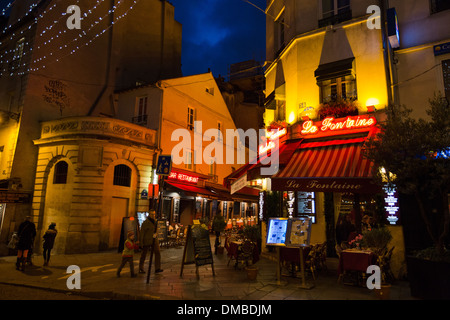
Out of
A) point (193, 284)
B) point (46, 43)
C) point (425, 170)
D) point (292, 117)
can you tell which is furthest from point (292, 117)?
point (46, 43)

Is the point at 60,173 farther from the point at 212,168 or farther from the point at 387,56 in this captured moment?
the point at 387,56

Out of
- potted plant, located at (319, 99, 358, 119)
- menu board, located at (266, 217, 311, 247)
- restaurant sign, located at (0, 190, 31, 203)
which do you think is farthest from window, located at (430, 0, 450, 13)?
restaurant sign, located at (0, 190, 31, 203)

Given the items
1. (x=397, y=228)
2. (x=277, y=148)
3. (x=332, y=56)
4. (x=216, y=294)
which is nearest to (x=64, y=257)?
(x=216, y=294)

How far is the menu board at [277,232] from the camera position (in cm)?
724

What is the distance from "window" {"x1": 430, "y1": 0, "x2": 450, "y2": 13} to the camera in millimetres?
9391

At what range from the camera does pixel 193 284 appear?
7336 mm

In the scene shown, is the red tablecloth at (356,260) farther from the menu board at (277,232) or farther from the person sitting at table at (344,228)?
the person sitting at table at (344,228)

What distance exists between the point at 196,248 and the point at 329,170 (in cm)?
435

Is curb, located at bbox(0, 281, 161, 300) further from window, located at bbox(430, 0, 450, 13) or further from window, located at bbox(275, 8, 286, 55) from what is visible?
window, located at bbox(430, 0, 450, 13)

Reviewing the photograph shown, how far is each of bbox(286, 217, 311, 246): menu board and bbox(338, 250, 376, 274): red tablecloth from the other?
95 centimetres

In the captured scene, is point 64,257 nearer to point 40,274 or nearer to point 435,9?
point 40,274

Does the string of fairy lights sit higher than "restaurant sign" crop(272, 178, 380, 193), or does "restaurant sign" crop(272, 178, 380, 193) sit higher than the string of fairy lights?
the string of fairy lights

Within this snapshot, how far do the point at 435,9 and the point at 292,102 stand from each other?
17.5ft

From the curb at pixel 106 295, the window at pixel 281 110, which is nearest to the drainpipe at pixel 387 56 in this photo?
the window at pixel 281 110
